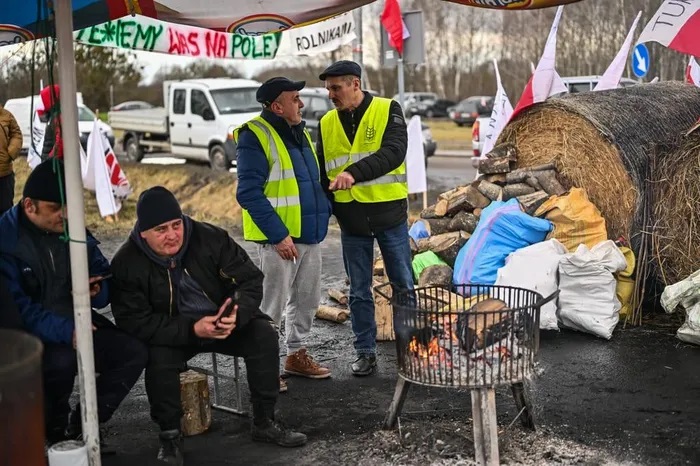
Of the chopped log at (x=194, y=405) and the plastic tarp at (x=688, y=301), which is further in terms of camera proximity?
the plastic tarp at (x=688, y=301)

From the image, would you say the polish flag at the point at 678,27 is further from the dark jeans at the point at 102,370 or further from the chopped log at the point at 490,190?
the dark jeans at the point at 102,370

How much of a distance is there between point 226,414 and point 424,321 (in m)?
1.75

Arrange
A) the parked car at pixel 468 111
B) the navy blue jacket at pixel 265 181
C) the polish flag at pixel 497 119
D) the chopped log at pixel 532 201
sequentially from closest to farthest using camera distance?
the navy blue jacket at pixel 265 181 < the chopped log at pixel 532 201 < the polish flag at pixel 497 119 < the parked car at pixel 468 111

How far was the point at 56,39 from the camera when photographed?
4301mm

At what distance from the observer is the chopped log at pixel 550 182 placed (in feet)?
26.2

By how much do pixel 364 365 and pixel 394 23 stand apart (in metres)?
7.10

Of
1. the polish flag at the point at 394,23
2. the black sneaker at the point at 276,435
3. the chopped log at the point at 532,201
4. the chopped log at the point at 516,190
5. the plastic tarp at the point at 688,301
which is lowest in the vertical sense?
the black sneaker at the point at 276,435

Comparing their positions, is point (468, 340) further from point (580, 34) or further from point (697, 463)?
point (580, 34)

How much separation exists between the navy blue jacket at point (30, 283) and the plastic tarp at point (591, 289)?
390cm

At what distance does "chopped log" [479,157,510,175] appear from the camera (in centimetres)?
Result: 842

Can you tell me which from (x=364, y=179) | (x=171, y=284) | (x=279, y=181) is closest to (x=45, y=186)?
(x=171, y=284)

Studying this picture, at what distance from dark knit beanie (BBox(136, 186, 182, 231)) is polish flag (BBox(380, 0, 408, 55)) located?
26.5ft

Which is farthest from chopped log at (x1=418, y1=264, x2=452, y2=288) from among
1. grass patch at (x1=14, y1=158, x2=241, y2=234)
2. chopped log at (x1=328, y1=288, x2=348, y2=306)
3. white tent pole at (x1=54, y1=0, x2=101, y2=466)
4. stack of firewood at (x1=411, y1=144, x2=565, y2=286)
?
grass patch at (x1=14, y1=158, x2=241, y2=234)

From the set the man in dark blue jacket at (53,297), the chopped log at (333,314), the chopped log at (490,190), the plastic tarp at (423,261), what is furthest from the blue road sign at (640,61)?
the man in dark blue jacket at (53,297)
